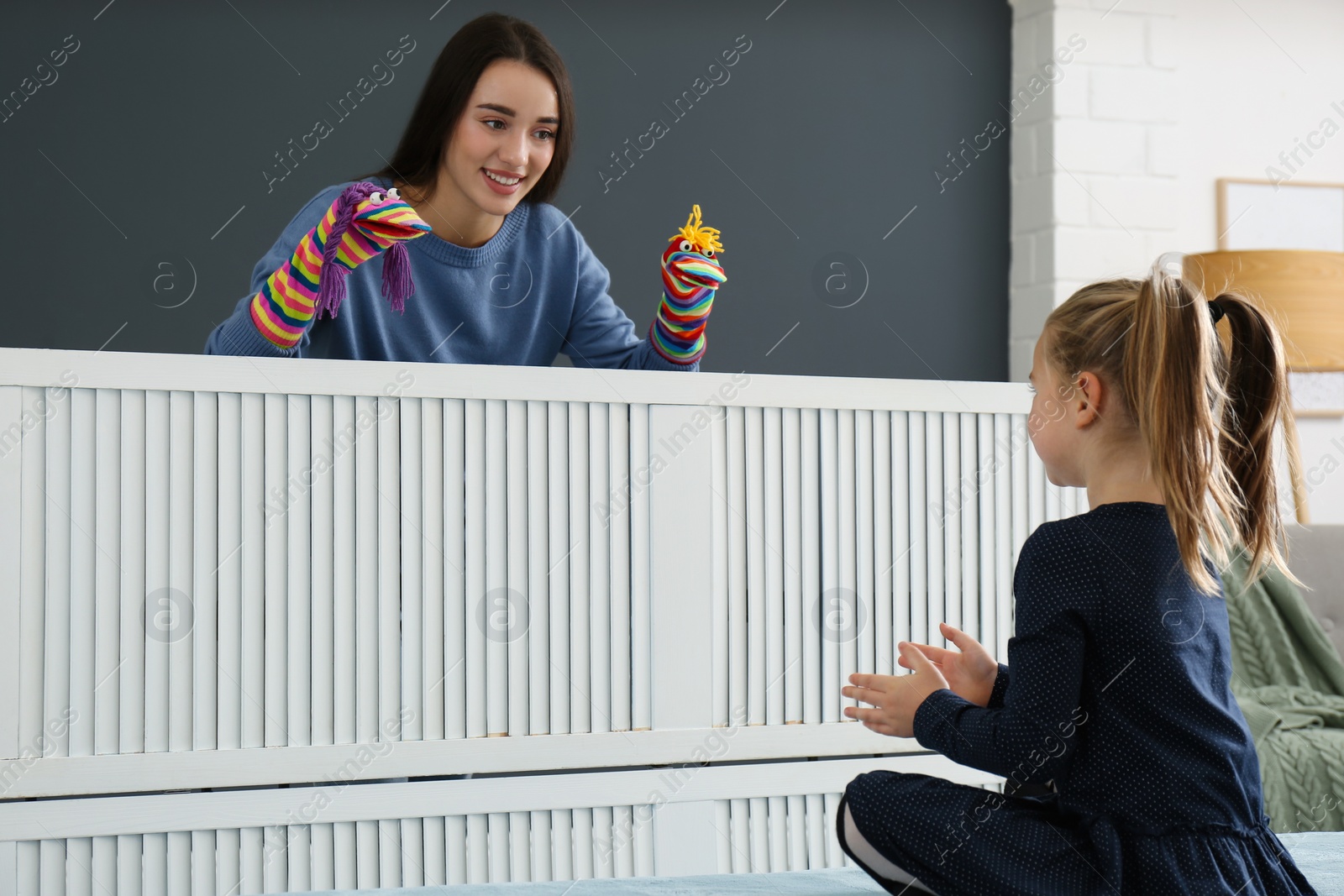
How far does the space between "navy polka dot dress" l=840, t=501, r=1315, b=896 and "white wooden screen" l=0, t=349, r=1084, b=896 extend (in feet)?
1.36

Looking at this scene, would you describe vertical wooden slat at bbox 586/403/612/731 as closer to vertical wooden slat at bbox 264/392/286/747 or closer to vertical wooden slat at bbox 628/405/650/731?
vertical wooden slat at bbox 628/405/650/731

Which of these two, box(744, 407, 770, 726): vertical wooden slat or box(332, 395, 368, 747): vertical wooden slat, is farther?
box(744, 407, 770, 726): vertical wooden slat

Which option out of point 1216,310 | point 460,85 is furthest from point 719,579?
point 460,85

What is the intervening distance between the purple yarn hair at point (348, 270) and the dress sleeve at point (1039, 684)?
714 mm

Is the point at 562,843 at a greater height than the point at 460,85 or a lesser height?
lesser

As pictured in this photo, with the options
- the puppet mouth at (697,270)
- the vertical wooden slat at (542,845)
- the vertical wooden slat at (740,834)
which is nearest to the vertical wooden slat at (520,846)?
the vertical wooden slat at (542,845)

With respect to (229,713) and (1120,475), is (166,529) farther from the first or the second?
(1120,475)

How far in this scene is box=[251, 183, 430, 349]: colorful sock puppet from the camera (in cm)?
111

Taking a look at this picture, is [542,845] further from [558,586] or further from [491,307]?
[491,307]

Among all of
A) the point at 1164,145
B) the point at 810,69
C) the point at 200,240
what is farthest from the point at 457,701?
Result: the point at 1164,145

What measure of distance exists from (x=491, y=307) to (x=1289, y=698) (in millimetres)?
1471

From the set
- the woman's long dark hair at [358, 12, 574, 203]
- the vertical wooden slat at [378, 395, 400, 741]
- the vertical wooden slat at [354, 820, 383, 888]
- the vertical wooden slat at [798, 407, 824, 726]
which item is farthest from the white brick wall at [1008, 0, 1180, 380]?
the vertical wooden slat at [354, 820, 383, 888]

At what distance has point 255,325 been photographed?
1.17 metres

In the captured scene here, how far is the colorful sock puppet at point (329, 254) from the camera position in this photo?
3.63ft
